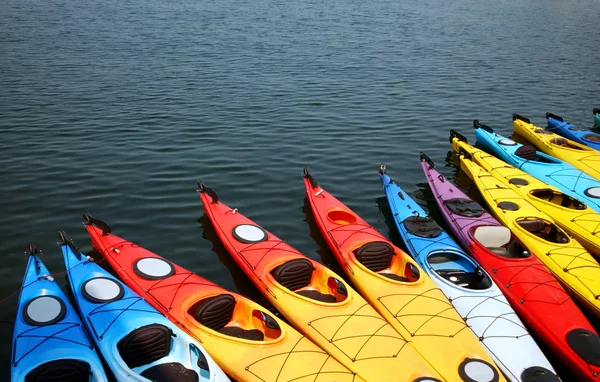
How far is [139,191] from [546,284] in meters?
10.7

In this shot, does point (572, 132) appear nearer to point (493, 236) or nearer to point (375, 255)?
point (493, 236)

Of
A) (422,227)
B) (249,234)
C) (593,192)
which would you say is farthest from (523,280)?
(249,234)

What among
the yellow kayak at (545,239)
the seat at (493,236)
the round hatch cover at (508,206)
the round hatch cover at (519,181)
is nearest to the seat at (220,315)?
the seat at (493,236)

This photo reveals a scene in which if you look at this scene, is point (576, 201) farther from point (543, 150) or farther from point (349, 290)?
point (349, 290)

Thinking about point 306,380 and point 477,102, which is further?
point 477,102

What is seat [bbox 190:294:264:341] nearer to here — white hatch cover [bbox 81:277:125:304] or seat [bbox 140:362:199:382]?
seat [bbox 140:362:199:382]

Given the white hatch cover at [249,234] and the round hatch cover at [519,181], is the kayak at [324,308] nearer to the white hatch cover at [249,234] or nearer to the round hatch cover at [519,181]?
the white hatch cover at [249,234]

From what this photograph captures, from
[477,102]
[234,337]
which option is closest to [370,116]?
[477,102]

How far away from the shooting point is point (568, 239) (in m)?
11.8

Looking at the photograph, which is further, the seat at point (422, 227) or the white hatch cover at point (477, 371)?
the seat at point (422, 227)

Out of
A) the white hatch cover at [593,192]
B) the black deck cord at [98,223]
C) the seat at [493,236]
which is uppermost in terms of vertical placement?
the black deck cord at [98,223]

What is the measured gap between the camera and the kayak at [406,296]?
8.52 meters

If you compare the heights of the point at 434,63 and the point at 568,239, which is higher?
the point at 434,63

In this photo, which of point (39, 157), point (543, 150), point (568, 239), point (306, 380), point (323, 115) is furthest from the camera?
point (323, 115)
